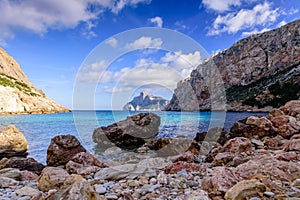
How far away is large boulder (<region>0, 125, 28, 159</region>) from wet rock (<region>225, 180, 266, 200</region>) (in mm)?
16067

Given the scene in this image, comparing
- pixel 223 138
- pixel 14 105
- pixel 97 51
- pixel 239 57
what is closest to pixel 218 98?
pixel 239 57

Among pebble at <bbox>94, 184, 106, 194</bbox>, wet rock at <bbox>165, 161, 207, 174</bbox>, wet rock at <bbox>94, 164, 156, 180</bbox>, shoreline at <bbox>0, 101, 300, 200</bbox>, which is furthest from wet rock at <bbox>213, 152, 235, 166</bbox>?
pebble at <bbox>94, 184, 106, 194</bbox>

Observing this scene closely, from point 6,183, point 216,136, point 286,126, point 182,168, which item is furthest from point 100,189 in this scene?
point 286,126

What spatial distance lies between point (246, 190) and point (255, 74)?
136m

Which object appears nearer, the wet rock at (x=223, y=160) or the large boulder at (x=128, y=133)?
the wet rock at (x=223, y=160)

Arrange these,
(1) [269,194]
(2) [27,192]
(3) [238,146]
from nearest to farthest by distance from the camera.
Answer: (1) [269,194], (2) [27,192], (3) [238,146]

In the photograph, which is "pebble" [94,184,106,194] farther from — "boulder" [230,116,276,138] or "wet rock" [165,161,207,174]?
"boulder" [230,116,276,138]

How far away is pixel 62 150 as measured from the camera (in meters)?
12.9

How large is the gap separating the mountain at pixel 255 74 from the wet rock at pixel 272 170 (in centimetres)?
7625

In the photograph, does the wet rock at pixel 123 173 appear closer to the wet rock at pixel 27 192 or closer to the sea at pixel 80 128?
the wet rock at pixel 27 192

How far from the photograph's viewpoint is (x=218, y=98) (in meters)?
114

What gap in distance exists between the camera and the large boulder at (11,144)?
1549 centimetres

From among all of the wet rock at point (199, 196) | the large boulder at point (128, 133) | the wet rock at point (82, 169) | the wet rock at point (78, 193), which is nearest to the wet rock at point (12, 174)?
the wet rock at point (82, 169)

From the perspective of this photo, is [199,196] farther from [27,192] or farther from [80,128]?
[80,128]
